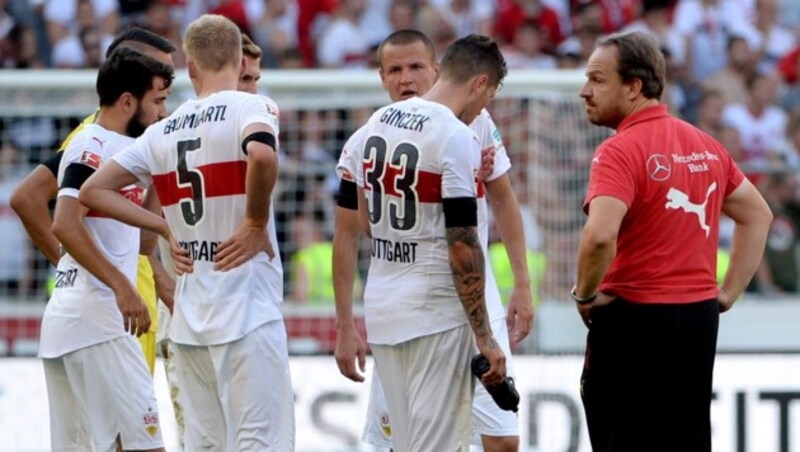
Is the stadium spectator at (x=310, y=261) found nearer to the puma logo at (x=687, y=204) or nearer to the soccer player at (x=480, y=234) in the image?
the soccer player at (x=480, y=234)

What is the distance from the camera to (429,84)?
750cm

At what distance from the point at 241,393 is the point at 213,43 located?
4.90 ft

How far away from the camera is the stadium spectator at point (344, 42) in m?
15.0

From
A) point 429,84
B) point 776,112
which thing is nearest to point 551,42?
point 776,112

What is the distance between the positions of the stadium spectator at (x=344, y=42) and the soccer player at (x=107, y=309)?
25.5 ft

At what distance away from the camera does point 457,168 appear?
6.06m

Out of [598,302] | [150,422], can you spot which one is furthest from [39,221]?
[598,302]

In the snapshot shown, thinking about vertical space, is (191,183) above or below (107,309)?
above

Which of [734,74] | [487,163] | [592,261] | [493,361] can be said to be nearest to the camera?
[592,261]

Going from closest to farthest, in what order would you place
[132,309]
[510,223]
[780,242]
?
[132,309], [510,223], [780,242]

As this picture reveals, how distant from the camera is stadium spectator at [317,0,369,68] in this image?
15.0 metres

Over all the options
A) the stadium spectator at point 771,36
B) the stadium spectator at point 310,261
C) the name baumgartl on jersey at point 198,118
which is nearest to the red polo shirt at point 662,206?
the name baumgartl on jersey at point 198,118

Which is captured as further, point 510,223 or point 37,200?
point 37,200

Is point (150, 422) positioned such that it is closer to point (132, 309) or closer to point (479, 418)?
point (132, 309)
